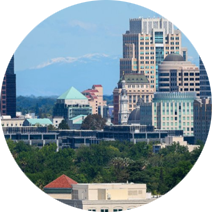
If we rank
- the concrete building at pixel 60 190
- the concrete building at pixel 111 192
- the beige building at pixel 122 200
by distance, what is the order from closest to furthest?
the beige building at pixel 122 200 → the concrete building at pixel 111 192 → the concrete building at pixel 60 190

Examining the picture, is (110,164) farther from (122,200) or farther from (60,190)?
(122,200)

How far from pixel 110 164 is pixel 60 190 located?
62.6 metres

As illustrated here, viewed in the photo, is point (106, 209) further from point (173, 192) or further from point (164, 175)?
point (164, 175)

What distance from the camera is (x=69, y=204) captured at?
80.7 meters

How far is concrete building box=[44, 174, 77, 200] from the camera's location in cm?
9112

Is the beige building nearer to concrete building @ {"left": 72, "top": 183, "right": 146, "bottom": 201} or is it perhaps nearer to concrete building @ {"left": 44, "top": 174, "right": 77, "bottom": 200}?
concrete building @ {"left": 72, "top": 183, "right": 146, "bottom": 201}

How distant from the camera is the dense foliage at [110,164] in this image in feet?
404

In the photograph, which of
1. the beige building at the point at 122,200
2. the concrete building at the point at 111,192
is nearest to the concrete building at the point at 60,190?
the beige building at the point at 122,200

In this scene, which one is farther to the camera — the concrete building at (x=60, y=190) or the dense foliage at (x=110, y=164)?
the dense foliage at (x=110, y=164)

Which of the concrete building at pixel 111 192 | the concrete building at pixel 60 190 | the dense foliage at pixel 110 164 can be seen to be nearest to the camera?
the concrete building at pixel 111 192

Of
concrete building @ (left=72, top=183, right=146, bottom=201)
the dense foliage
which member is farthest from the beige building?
the dense foliage

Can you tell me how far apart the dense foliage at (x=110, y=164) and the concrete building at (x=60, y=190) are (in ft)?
23.0

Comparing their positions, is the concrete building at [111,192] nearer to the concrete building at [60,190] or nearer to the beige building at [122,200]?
the beige building at [122,200]

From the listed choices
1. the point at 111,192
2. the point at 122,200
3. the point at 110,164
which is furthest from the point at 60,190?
the point at 110,164
